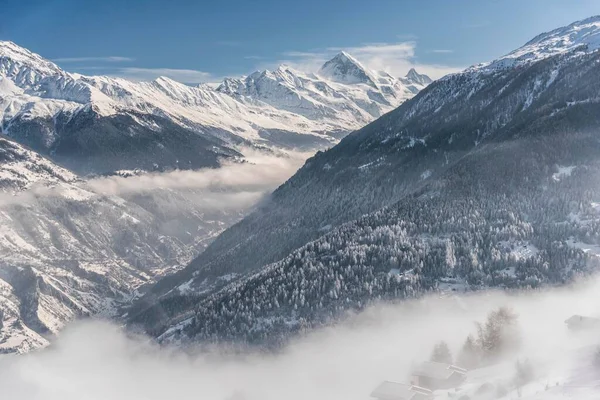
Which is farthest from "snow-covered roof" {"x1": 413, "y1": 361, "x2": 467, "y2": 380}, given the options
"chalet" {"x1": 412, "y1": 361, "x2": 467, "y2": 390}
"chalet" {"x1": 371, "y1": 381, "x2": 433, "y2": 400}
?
"chalet" {"x1": 371, "y1": 381, "x2": 433, "y2": 400}

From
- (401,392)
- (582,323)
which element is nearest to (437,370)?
(401,392)

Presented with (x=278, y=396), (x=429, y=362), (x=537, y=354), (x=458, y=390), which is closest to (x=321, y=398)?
(x=278, y=396)

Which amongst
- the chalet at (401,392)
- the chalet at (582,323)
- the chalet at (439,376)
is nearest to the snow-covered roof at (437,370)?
the chalet at (439,376)

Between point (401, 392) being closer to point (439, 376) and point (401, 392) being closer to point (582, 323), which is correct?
point (439, 376)

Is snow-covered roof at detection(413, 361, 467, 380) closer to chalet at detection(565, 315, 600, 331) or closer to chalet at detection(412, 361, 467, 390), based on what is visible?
chalet at detection(412, 361, 467, 390)

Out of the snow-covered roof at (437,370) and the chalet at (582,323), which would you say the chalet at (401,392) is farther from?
the chalet at (582,323)

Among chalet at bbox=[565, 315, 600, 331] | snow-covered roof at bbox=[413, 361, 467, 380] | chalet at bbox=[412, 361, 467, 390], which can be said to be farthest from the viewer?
chalet at bbox=[565, 315, 600, 331]

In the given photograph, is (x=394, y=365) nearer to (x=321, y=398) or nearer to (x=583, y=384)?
(x=321, y=398)

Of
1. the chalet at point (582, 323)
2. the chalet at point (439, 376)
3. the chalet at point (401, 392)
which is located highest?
the chalet at point (582, 323)
